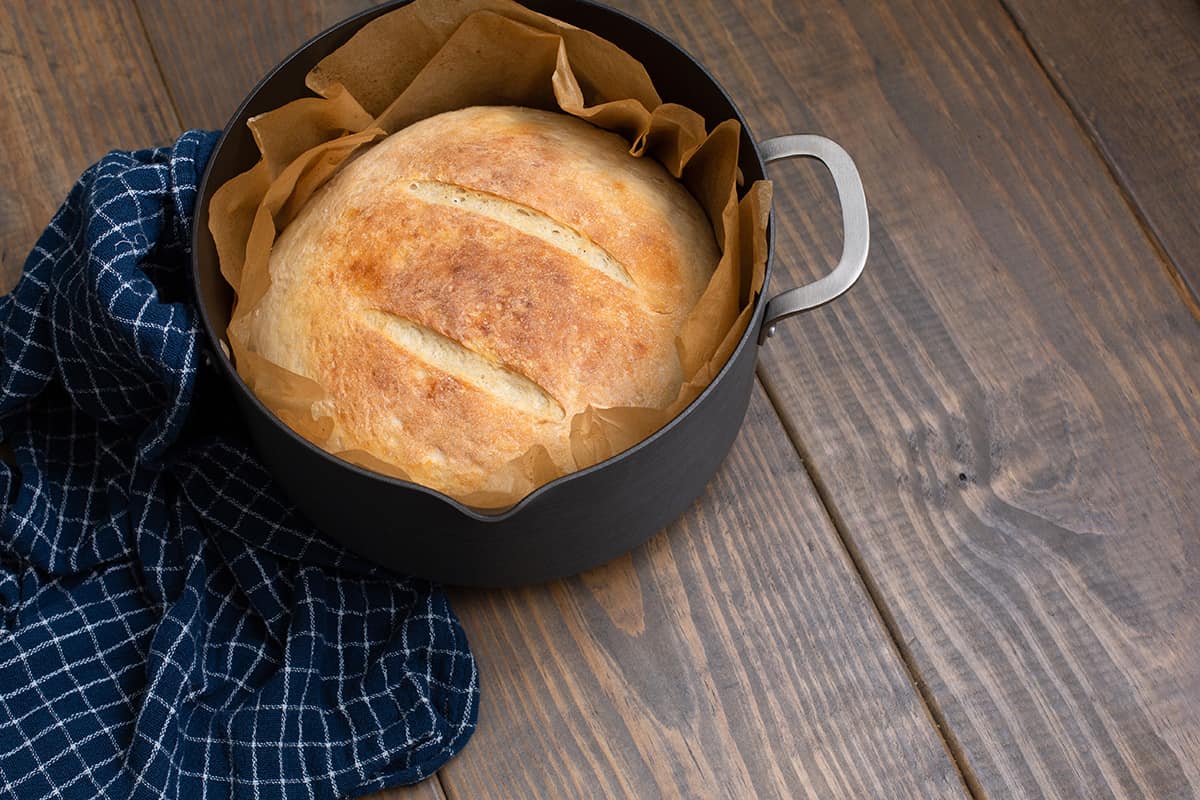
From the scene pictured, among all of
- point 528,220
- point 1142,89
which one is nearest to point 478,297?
point 528,220

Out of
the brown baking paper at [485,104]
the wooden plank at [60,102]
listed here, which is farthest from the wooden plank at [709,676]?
the wooden plank at [60,102]

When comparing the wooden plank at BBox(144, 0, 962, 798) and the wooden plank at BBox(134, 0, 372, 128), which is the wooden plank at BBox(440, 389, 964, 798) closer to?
the wooden plank at BBox(144, 0, 962, 798)

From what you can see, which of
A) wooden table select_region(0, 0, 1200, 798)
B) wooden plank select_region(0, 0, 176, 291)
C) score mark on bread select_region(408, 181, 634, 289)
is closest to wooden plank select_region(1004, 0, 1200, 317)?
wooden table select_region(0, 0, 1200, 798)

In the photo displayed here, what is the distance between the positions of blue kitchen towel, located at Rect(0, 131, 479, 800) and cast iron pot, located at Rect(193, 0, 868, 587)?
0.23 ft

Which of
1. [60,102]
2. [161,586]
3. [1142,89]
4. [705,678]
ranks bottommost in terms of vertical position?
[705,678]

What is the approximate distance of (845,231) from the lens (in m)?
0.84

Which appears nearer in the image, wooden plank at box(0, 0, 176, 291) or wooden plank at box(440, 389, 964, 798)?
wooden plank at box(440, 389, 964, 798)

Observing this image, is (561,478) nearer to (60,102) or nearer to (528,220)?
(528,220)

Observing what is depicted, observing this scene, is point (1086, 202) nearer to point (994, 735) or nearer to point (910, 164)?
point (910, 164)

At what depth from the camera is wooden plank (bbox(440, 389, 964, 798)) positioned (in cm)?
97

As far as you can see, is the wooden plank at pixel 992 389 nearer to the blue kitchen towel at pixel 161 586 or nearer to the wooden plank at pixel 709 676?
the wooden plank at pixel 709 676

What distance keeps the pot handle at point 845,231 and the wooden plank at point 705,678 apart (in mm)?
235

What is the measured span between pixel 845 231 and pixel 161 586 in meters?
0.59

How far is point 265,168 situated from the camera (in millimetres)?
916
